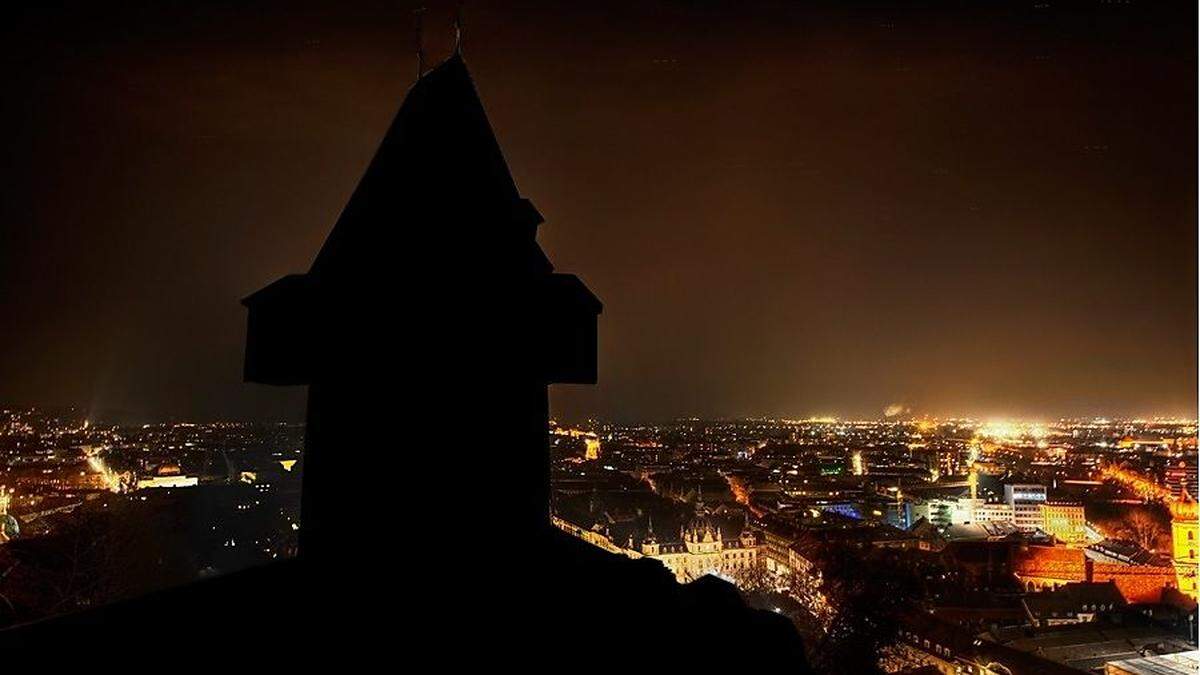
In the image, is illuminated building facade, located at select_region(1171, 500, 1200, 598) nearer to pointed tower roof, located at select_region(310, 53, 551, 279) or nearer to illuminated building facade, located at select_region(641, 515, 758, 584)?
illuminated building facade, located at select_region(641, 515, 758, 584)

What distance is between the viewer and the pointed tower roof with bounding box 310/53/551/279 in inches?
73.9

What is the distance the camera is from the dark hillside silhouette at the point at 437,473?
1574 mm

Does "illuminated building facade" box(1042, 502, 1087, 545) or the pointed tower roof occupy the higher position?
the pointed tower roof

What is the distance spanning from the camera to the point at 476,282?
1826mm

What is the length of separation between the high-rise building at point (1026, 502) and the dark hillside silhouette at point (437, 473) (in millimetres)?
83452

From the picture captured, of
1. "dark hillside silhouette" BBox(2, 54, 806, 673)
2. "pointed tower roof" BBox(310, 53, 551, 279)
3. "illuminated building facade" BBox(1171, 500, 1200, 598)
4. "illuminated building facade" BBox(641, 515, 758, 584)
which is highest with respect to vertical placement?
"pointed tower roof" BBox(310, 53, 551, 279)

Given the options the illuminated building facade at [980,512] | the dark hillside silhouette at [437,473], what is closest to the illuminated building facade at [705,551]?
the illuminated building facade at [980,512]

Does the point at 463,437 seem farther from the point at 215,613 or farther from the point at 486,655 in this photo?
the point at 215,613

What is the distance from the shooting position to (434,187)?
6.39ft

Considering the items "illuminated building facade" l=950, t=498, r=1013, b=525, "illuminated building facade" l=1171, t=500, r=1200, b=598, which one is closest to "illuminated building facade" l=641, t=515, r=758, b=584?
"illuminated building facade" l=1171, t=500, r=1200, b=598

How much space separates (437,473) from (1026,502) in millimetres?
89691

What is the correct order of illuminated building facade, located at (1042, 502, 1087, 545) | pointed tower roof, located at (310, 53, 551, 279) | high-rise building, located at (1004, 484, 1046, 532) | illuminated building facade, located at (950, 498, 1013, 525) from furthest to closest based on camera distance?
1. illuminated building facade, located at (950, 498, 1013, 525)
2. high-rise building, located at (1004, 484, 1046, 532)
3. illuminated building facade, located at (1042, 502, 1087, 545)
4. pointed tower roof, located at (310, 53, 551, 279)

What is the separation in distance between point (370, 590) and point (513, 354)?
62 centimetres

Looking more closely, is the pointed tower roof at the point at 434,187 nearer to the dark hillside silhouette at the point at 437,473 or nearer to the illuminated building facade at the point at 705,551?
the dark hillside silhouette at the point at 437,473
